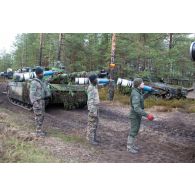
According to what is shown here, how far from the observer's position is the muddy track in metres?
6.15

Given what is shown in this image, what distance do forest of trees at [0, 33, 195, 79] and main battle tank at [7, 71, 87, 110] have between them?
3.39m

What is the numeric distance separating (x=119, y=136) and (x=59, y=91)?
3.50m

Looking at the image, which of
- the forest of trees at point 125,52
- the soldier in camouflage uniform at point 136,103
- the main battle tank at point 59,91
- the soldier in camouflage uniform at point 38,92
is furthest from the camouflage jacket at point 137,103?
the forest of trees at point 125,52

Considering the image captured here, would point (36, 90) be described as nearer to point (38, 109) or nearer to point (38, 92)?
point (38, 92)

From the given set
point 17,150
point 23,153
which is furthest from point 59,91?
point 23,153

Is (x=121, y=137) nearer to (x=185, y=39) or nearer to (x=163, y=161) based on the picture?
(x=163, y=161)

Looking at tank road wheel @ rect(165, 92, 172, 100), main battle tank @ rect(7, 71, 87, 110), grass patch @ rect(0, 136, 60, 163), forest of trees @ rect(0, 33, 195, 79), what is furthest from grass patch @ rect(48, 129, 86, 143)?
tank road wheel @ rect(165, 92, 172, 100)

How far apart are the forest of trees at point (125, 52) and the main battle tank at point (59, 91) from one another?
3.39 meters

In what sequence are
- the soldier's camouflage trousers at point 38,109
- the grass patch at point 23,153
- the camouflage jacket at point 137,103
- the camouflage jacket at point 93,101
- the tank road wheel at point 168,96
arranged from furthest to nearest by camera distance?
the tank road wheel at point 168,96 < the soldier's camouflage trousers at point 38,109 < the camouflage jacket at point 93,101 < the camouflage jacket at point 137,103 < the grass patch at point 23,153

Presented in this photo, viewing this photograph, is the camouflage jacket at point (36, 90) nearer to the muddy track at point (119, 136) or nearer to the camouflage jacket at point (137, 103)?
the muddy track at point (119, 136)

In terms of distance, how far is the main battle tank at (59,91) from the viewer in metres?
10.8

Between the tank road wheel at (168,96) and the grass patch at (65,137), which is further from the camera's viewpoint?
the tank road wheel at (168,96)

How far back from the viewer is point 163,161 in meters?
5.98
